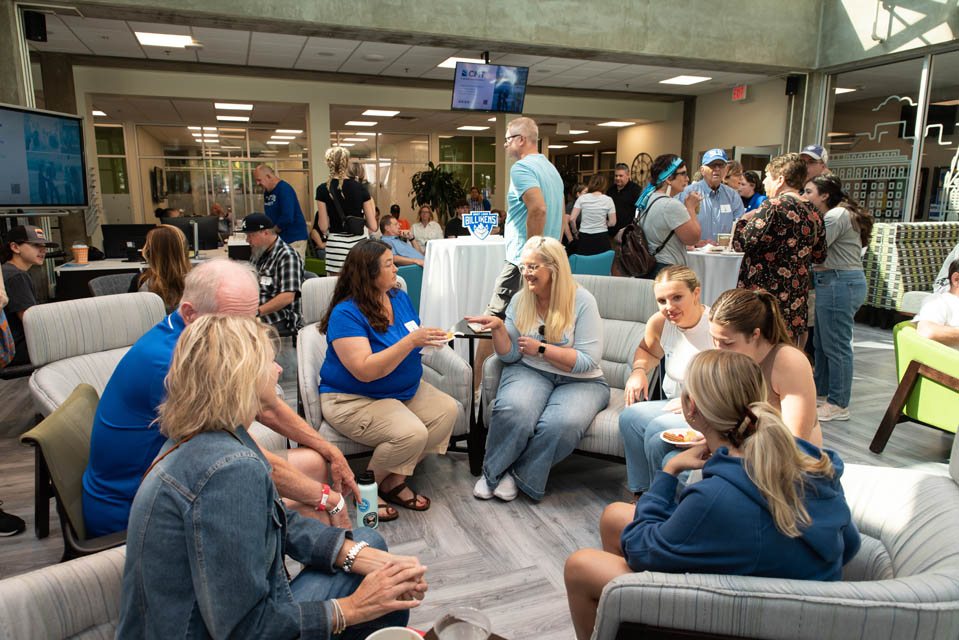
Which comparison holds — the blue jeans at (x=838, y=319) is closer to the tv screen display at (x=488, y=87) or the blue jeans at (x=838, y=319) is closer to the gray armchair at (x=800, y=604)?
the gray armchair at (x=800, y=604)

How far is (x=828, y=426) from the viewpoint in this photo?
3939 mm

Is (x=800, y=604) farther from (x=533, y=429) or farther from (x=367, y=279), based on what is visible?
(x=367, y=279)

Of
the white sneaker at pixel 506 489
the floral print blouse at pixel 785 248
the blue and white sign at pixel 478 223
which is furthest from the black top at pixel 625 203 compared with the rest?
the white sneaker at pixel 506 489

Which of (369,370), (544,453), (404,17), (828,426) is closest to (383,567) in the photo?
(369,370)

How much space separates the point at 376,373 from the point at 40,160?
4.91m

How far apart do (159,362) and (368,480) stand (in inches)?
40.1

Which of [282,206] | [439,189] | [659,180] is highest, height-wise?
[439,189]

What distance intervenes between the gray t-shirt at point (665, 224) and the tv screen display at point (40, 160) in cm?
524

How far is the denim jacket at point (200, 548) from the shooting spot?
1.06m

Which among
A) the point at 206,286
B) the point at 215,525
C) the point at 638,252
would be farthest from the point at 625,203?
the point at 215,525

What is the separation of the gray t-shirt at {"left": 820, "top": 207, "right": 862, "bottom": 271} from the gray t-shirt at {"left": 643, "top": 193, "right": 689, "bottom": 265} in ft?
2.90

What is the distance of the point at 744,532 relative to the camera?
124 cm

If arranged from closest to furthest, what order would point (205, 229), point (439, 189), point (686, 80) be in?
point (205, 229) → point (686, 80) → point (439, 189)

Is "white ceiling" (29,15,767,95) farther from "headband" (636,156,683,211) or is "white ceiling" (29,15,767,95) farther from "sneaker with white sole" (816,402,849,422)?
"sneaker with white sole" (816,402,849,422)
